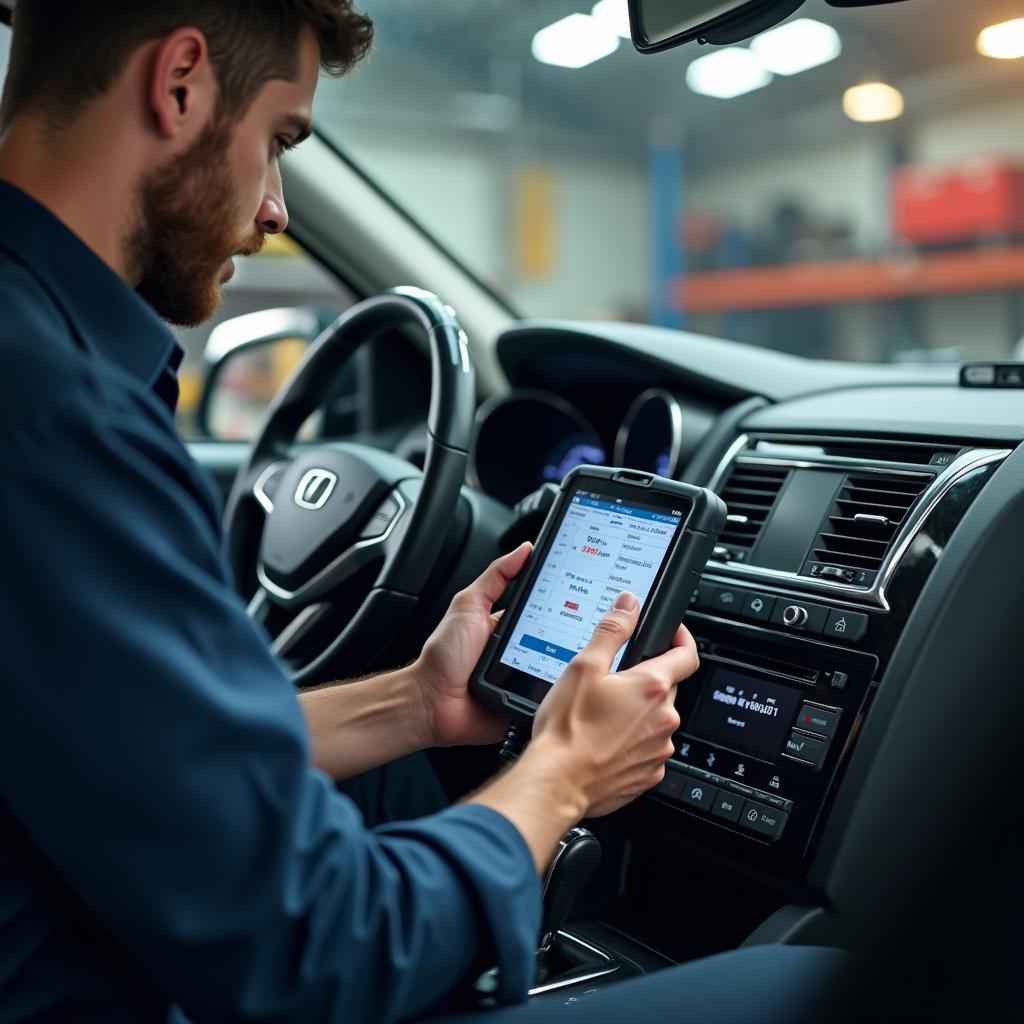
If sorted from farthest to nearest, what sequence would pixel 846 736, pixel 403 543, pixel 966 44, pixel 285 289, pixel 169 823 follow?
pixel 285 289 < pixel 966 44 < pixel 403 543 < pixel 846 736 < pixel 169 823

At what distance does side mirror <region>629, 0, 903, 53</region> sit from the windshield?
0.07m

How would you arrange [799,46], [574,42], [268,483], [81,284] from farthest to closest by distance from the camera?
[574,42]
[799,46]
[268,483]
[81,284]

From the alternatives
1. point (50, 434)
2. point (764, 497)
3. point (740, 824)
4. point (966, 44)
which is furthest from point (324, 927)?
point (966, 44)

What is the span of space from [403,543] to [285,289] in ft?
22.4

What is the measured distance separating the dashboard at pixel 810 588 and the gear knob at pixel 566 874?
7.7 inches

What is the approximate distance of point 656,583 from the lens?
1.06 metres

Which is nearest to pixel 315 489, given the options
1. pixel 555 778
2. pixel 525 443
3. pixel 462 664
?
pixel 525 443

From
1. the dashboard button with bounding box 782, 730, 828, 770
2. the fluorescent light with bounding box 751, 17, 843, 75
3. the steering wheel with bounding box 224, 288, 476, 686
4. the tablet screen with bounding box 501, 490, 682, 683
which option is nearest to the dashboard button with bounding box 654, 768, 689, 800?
the dashboard button with bounding box 782, 730, 828, 770

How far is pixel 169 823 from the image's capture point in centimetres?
65

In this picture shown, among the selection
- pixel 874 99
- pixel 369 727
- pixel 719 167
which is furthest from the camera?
pixel 719 167

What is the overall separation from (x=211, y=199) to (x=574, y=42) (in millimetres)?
2230

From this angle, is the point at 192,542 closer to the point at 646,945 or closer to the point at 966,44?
the point at 646,945

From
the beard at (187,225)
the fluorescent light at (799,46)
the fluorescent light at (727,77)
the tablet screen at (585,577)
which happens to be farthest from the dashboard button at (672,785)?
the fluorescent light at (727,77)

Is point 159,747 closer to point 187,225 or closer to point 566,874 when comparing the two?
point 187,225
